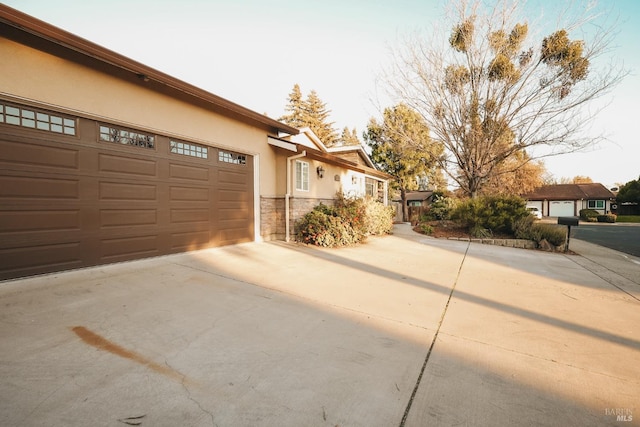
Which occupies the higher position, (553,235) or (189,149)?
(189,149)

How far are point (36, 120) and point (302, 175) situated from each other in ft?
21.8

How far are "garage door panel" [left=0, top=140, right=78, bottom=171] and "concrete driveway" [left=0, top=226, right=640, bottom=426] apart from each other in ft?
5.74

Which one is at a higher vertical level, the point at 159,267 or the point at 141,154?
the point at 141,154

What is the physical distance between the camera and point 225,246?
289 inches

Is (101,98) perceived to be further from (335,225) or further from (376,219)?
(376,219)

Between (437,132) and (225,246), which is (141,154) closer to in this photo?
(225,246)

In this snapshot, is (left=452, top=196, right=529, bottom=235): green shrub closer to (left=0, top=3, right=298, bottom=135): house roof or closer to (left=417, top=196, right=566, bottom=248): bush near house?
(left=417, top=196, right=566, bottom=248): bush near house

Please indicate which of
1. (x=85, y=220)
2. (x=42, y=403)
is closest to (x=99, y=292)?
(x=85, y=220)

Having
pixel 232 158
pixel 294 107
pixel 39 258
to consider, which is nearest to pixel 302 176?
pixel 232 158

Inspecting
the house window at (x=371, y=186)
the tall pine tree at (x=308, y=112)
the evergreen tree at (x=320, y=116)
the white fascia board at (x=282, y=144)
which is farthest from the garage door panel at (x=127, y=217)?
the evergreen tree at (x=320, y=116)

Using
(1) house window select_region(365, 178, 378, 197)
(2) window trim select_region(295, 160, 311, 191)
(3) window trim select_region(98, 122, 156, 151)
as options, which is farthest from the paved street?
(3) window trim select_region(98, 122, 156, 151)

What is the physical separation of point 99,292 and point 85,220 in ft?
5.31

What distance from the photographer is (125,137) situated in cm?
527

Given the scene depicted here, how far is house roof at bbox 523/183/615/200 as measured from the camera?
34.6 m
